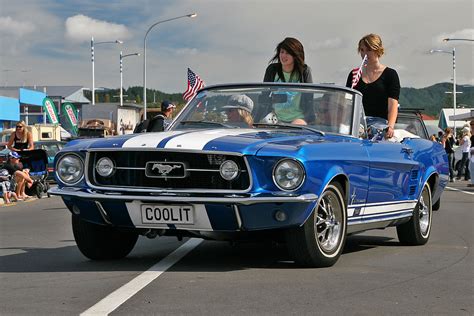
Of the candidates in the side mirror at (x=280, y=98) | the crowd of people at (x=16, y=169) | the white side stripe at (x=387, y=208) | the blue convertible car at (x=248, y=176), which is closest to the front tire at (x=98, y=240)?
the blue convertible car at (x=248, y=176)

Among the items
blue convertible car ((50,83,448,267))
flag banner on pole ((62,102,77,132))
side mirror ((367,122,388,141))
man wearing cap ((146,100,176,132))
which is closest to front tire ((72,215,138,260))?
blue convertible car ((50,83,448,267))

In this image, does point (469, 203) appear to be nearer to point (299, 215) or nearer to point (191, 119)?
point (191, 119)

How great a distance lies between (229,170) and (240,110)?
1512 mm

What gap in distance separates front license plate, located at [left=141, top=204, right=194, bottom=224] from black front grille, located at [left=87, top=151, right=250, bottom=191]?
0.52ft

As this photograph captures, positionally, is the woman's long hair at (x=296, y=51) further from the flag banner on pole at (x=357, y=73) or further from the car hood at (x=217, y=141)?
the car hood at (x=217, y=141)

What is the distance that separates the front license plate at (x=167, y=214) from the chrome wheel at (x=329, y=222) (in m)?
0.99

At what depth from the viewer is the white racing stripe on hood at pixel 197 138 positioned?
6.09m

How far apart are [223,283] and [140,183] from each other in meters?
1.09

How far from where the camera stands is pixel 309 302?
501 cm

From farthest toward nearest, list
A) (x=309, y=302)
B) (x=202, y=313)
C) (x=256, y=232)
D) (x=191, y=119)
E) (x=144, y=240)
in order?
(x=144, y=240) → (x=191, y=119) → (x=256, y=232) → (x=309, y=302) → (x=202, y=313)

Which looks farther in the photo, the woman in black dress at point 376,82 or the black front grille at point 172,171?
the woman in black dress at point 376,82

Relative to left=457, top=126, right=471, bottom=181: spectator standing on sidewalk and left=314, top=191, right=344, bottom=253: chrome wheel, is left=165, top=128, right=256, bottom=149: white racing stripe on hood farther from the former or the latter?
left=457, top=126, right=471, bottom=181: spectator standing on sidewalk

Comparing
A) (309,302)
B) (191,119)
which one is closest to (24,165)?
(191,119)

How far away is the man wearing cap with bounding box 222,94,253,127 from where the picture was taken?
7301mm
